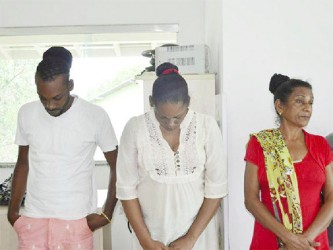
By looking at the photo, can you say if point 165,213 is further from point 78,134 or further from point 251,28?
point 251,28

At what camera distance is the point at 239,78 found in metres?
2.34

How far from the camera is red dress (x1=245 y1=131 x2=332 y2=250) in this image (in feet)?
5.51

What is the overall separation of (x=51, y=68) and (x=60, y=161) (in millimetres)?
401

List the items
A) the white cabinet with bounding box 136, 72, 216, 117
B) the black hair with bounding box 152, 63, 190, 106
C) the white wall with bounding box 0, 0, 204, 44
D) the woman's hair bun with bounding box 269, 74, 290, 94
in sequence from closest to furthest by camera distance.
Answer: the black hair with bounding box 152, 63, 190, 106, the woman's hair bun with bounding box 269, 74, 290, 94, the white cabinet with bounding box 136, 72, 216, 117, the white wall with bounding box 0, 0, 204, 44

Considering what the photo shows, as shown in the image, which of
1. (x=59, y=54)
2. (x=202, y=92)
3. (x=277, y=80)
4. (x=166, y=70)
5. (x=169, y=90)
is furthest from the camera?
(x=202, y=92)

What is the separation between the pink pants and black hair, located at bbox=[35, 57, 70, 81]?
2.01 feet

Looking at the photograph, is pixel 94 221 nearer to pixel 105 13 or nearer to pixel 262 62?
pixel 262 62

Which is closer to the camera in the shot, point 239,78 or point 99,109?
point 99,109

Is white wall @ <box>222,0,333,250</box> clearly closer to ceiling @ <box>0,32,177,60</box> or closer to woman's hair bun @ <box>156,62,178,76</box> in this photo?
woman's hair bun @ <box>156,62,178,76</box>

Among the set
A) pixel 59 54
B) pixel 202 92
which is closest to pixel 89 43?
pixel 202 92

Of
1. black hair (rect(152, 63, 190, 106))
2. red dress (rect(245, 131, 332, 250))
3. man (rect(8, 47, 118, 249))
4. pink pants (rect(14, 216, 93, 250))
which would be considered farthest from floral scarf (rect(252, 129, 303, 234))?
pink pants (rect(14, 216, 93, 250))

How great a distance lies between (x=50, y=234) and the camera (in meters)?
1.67

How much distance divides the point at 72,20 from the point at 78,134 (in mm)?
2613

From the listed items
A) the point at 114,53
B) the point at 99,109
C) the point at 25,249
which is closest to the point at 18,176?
the point at 25,249
